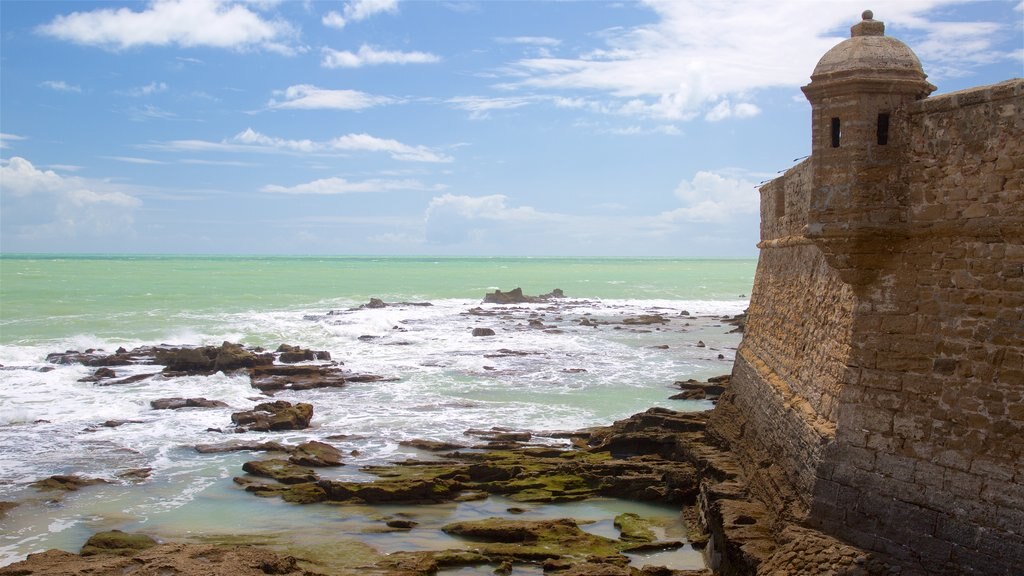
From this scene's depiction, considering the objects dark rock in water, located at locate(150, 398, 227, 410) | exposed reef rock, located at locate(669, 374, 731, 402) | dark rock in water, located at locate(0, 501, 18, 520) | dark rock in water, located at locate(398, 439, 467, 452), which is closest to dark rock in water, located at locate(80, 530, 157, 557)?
dark rock in water, located at locate(0, 501, 18, 520)

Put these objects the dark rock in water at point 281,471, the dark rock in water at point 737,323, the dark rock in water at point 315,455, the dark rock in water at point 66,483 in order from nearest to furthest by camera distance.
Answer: the dark rock in water at point 66,483
the dark rock in water at point 281,471
the dark rock in water at point 315,455
the dark rock in water at point 737,323

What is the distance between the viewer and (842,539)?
29.3ft

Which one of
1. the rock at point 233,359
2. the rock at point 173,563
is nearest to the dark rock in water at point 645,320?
the rock at point 233,359

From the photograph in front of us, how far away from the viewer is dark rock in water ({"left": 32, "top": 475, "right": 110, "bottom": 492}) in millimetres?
14648

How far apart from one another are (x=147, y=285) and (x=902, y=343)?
7766 cm

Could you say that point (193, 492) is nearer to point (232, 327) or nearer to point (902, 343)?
point (902, 343)

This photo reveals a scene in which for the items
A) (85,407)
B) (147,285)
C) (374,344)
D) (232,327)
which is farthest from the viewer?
(147,285)

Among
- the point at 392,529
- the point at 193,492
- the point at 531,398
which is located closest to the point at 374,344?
the point at 531,398

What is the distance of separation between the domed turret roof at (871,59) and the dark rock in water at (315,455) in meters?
11.3

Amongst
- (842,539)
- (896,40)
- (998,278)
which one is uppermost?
(896,40)

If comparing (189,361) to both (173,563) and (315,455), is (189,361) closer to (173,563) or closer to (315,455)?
(315,455)

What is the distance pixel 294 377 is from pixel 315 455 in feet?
34.3

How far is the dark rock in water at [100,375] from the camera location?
25734 millimetres

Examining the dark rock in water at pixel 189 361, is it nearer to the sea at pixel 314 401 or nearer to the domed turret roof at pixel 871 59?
the sea at pixel 314 401
